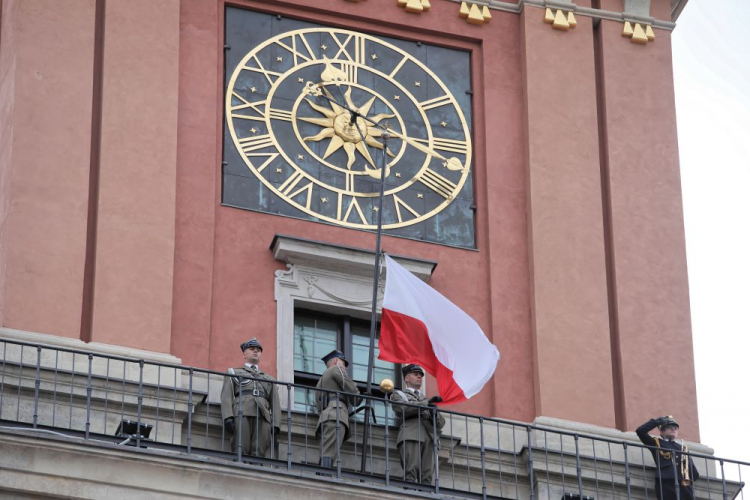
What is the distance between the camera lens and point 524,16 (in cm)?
2275

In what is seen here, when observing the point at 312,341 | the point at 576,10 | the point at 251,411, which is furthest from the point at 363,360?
the point at 576,10

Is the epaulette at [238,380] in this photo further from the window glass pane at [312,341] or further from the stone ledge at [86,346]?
the window glass pane at [312,341]

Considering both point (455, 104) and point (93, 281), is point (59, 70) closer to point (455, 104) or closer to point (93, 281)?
point (93, 281)

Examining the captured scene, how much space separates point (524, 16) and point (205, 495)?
686 centimetres

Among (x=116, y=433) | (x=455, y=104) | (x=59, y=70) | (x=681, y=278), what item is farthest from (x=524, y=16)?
(x=116, y=433)

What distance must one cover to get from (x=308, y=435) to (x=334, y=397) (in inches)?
14.5

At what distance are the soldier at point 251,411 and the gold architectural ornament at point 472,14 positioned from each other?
480cm

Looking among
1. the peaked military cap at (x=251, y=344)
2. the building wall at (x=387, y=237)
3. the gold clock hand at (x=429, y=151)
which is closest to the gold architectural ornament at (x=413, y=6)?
the building wall at (x=387, y=237)

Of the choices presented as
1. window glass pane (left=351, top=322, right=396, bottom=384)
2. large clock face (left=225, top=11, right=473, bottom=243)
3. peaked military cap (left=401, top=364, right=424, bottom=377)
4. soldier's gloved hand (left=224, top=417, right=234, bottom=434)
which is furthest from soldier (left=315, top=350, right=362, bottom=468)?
large clock face (left=225, top=11, right=473, bottom=243)

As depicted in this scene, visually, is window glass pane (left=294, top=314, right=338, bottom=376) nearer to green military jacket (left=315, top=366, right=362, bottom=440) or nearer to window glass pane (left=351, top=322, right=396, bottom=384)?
window glass pane (left=351, top=322, right=396, bottom=384)

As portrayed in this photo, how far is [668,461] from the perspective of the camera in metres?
20.0

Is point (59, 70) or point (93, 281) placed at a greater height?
point (59, 70)

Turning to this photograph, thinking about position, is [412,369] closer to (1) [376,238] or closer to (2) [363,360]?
(2) [363,360]

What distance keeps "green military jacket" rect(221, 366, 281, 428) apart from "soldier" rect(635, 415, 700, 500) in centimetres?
295
